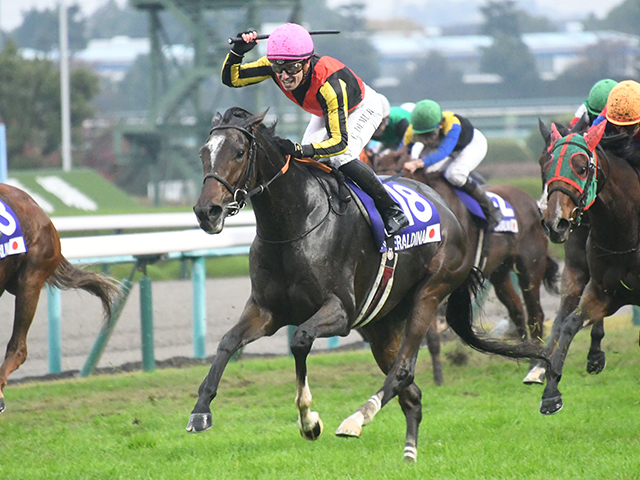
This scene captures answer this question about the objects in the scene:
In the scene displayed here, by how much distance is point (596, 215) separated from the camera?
4.75 m

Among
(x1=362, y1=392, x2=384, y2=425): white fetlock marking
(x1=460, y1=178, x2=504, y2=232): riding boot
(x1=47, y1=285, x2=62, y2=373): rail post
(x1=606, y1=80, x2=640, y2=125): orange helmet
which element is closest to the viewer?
(x1=362, y1=392, x2=384, y2=425): white fetlock marking

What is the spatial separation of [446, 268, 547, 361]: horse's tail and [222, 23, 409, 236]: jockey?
0.77 metres

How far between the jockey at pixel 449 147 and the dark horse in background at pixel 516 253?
97mm

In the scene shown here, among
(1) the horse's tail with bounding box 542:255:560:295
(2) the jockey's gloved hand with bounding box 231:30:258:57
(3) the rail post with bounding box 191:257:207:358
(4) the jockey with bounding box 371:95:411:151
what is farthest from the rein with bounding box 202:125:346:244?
(1) the horse's tail with bounding box 542:255:560:295

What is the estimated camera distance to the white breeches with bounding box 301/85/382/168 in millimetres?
4676

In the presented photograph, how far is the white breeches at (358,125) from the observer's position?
4676mm

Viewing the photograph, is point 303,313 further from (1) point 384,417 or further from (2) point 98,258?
(2) point 98,258

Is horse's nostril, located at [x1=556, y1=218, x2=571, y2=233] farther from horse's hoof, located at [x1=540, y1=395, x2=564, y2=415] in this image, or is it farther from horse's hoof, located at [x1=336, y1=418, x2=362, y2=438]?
horse's hoof, located at [x1=336, y1=418, x2=362, y2=438]

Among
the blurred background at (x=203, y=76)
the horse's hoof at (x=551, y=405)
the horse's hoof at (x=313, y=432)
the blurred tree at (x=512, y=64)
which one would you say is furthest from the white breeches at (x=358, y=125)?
the blurred tree at (x=512, y=64)

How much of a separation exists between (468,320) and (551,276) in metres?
2.69

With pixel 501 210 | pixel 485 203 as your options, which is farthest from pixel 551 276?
pixel 485 203

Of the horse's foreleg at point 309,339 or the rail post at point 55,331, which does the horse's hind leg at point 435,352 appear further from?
the rail post at point 55,331

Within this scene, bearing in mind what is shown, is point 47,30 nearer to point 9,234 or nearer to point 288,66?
point 9,234

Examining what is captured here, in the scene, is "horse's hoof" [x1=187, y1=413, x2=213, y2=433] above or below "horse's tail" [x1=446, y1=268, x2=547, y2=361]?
above
